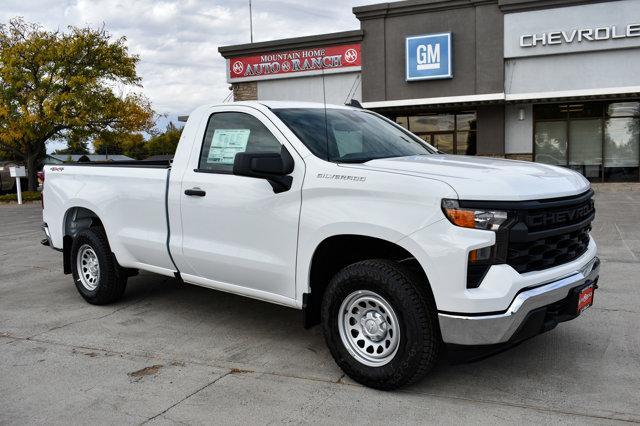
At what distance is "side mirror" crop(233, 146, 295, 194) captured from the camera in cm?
405

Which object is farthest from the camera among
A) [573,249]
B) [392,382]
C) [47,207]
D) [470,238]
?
[47,207]

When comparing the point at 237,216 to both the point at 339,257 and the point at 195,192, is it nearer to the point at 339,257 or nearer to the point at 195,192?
the point at 195,192

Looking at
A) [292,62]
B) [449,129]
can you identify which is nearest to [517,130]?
[449,129]

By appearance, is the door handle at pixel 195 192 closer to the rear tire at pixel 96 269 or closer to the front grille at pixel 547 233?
the rear tire at pixel 96 269

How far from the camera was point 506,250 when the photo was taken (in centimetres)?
347

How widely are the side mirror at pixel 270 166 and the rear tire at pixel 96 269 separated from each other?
7.83 feet

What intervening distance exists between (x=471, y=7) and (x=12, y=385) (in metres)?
19.7

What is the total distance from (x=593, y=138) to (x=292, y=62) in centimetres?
1120

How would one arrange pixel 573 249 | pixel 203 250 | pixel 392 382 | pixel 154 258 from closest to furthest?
pixel 392 382, pixel 573 249, pixel 203 250, pixel 154 258

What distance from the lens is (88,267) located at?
6.23 m

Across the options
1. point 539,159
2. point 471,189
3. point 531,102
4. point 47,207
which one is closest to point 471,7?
point 531,102

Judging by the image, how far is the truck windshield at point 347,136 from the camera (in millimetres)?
4430

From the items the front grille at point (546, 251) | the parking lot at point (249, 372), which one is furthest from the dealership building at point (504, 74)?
the front grille at point (546, 251)

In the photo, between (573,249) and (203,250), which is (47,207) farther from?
(573,249)
